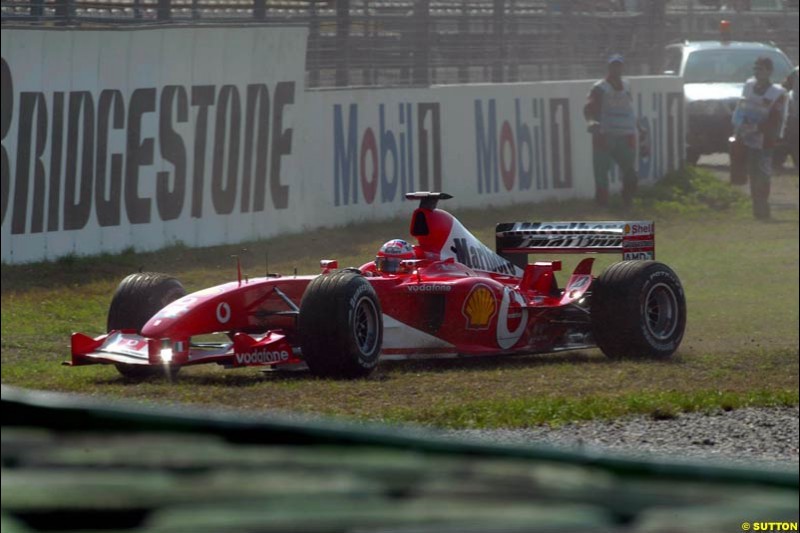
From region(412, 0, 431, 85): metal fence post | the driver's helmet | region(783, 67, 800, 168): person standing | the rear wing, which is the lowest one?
the driver's helmet

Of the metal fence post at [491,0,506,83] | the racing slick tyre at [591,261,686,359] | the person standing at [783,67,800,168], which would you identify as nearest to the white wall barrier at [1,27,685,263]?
the metal fence post at [491,0,506,83]

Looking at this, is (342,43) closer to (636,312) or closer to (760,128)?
(760,128)

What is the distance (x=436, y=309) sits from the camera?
252 inches

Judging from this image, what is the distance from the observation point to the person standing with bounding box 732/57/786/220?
6062 mm

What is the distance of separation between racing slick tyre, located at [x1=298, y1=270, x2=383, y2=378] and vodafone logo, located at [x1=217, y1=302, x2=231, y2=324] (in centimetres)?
53

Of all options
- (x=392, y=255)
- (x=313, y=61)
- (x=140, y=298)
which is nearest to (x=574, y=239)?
(x=392, y=255)

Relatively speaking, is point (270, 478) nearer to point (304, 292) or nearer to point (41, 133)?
point (304, 292)

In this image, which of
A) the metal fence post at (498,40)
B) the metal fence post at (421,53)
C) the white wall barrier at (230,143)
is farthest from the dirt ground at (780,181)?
the metal fence post at (421,53)

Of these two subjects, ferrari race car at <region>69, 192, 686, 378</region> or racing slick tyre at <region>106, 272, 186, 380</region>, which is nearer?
ferrari race car at <region>69, 192, 686, 378</region>

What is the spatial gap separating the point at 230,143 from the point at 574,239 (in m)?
2.69

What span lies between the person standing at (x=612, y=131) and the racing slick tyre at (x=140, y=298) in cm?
139

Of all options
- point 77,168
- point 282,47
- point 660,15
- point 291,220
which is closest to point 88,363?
point 77,168

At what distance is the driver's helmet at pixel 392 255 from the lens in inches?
154

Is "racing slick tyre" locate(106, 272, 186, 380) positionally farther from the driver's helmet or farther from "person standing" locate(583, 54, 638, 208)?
"person standing" locate(583, 54, 638, 208)
